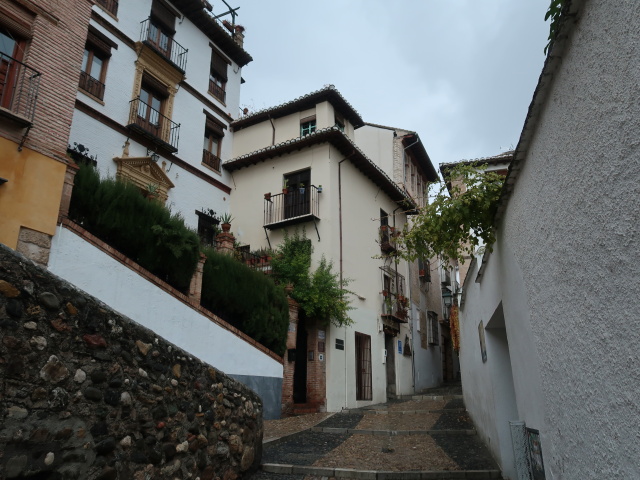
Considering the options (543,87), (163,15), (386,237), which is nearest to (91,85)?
(163,15)

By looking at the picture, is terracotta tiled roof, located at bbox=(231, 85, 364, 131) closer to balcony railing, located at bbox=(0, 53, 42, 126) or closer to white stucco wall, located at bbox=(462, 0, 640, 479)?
balcony railing, located at bbox=(0, 53, 42, 126)

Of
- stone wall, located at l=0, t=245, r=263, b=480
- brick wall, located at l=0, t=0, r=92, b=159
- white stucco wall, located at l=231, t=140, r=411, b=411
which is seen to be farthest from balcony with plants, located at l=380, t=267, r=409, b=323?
stone wall, located at l=0, t=245, r=263, b=480

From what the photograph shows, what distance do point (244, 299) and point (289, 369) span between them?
2.49 meters

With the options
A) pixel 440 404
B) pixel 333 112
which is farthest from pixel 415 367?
pixel 333 112

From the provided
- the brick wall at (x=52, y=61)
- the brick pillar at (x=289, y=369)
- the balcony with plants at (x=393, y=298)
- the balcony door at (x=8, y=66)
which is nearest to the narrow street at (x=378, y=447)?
the brick pillar at (x=289, y=369)

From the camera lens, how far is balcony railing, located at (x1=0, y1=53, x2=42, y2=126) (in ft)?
26.1

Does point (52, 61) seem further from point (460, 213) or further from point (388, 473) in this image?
point (388, 473)

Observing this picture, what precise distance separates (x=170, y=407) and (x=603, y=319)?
328 cm

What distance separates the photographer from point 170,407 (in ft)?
13.0

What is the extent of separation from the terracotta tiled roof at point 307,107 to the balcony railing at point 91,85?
573 centimetres

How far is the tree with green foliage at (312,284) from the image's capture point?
13.2 metres

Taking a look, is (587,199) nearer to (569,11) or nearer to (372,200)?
(569,11)

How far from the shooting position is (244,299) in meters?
11.1

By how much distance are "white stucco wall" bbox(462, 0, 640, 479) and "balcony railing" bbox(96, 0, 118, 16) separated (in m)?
13.9
